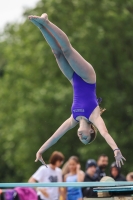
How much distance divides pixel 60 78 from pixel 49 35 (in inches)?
644

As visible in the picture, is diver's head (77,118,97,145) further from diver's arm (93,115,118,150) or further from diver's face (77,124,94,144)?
diver's arm (93,115,118,150)

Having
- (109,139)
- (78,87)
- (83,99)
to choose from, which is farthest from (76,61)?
(109,139)

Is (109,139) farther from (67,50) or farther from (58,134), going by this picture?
(67,50)

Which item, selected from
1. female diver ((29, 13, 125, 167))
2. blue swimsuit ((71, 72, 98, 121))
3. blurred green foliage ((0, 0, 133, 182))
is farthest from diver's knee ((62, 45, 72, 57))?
blurred green foliage ((0, 0, 133, 182))

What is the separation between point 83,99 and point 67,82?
1562 centimetres

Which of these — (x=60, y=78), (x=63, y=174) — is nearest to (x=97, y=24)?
(x=60, y=78)

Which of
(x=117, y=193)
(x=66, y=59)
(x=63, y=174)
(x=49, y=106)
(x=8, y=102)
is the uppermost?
(x=8, y=102)

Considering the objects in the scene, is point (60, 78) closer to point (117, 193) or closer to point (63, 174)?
point (63, 174)

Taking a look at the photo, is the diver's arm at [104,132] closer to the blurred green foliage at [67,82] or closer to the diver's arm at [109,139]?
the diver's arm at [109,139]

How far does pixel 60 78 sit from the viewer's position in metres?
25.4

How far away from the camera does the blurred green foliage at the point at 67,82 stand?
74.5ft

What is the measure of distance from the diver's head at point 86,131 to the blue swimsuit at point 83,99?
11 cm

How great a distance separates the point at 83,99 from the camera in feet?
30.0

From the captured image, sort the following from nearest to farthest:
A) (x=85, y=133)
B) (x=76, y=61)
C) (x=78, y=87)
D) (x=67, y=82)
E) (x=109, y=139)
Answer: (x=109, y=139) → (x=85, y=133) → (x=76, y=61) → (x=78, y=87) → (x=67, y=82)
